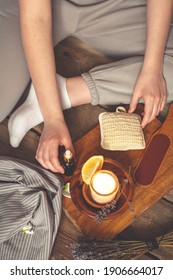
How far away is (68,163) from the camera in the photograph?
95 cm

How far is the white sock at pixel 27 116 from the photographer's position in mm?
1097

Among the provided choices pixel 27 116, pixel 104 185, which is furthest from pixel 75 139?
pixel 104 185

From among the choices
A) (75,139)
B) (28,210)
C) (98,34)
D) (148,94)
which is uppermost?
(98,34)

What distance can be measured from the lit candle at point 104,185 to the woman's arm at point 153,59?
0.21 metres

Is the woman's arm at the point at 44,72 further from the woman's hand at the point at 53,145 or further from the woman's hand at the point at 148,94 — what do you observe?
the woman's hand at the point at 148,94

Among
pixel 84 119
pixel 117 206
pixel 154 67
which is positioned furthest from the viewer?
pixel 84 119

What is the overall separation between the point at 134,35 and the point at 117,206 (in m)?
0.55

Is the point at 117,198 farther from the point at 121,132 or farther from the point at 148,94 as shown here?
the point at 148,94

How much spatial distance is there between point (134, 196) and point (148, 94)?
0.30 m

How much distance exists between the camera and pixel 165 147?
1.03 meters

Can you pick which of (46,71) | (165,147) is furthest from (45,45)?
(165,147)

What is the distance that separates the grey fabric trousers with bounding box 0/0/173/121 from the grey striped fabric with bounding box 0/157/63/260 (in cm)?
23

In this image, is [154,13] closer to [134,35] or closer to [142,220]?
[134,35]

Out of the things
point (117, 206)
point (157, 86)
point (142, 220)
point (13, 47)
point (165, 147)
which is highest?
point (13, 47)
